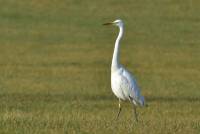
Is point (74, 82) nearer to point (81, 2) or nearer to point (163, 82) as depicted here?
point (163, 82)

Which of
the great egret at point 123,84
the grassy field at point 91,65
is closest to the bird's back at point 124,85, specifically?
the great egret at point 123,84

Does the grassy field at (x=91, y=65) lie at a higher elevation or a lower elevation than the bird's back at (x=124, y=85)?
lower

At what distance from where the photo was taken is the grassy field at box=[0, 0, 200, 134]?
13.1 m

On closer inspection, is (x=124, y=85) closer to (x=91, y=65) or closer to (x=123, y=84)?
(x=123, y=84)

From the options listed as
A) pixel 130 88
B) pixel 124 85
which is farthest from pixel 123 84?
pixel 130 88

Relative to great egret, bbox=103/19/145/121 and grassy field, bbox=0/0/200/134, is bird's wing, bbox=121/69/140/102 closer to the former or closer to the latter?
great egret, bbox=103/19/145/121

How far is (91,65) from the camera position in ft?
86.0

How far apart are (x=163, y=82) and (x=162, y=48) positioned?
10128 mm

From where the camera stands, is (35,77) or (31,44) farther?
(31,44)

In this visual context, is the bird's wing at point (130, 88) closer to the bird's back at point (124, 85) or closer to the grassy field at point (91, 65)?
the bird's back at point (124, 85)

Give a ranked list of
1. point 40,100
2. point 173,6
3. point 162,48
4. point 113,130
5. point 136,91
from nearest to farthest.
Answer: point 113,130
point 136,91
point 40,100
point 162,48
point 173,6

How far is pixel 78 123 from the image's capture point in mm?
12477

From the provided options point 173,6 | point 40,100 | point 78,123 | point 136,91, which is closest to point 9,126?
point 78,123

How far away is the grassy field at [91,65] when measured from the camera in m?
13.1
